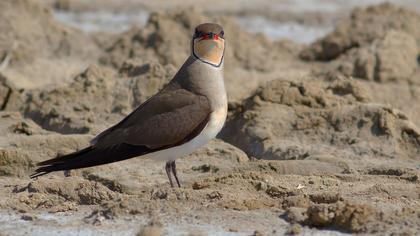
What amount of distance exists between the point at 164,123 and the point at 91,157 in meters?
0.55

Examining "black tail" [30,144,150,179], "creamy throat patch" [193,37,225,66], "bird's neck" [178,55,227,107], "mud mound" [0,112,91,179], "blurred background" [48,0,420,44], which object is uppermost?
"blurred background" [48,0,420,44]

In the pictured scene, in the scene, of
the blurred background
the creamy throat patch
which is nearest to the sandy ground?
the creamy throat patch

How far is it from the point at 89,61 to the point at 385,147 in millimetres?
5070

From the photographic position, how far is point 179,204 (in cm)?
605

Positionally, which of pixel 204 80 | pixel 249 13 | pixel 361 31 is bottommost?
pixel 204 80

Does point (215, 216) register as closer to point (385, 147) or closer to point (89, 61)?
point (385, 147)

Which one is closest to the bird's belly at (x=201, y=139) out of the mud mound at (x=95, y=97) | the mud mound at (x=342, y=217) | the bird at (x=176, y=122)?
the bird at (x=176, y=122)

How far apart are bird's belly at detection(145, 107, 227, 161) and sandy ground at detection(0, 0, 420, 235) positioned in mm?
262

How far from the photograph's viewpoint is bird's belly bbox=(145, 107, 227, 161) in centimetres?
675

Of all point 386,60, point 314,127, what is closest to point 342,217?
point 314,127

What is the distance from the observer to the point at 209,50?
7027mm

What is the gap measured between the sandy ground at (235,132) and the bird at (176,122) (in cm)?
23

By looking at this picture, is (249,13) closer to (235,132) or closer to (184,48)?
(184,48)

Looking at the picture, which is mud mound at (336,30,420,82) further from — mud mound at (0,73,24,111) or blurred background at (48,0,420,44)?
mud mound at (0,73,24,111)
